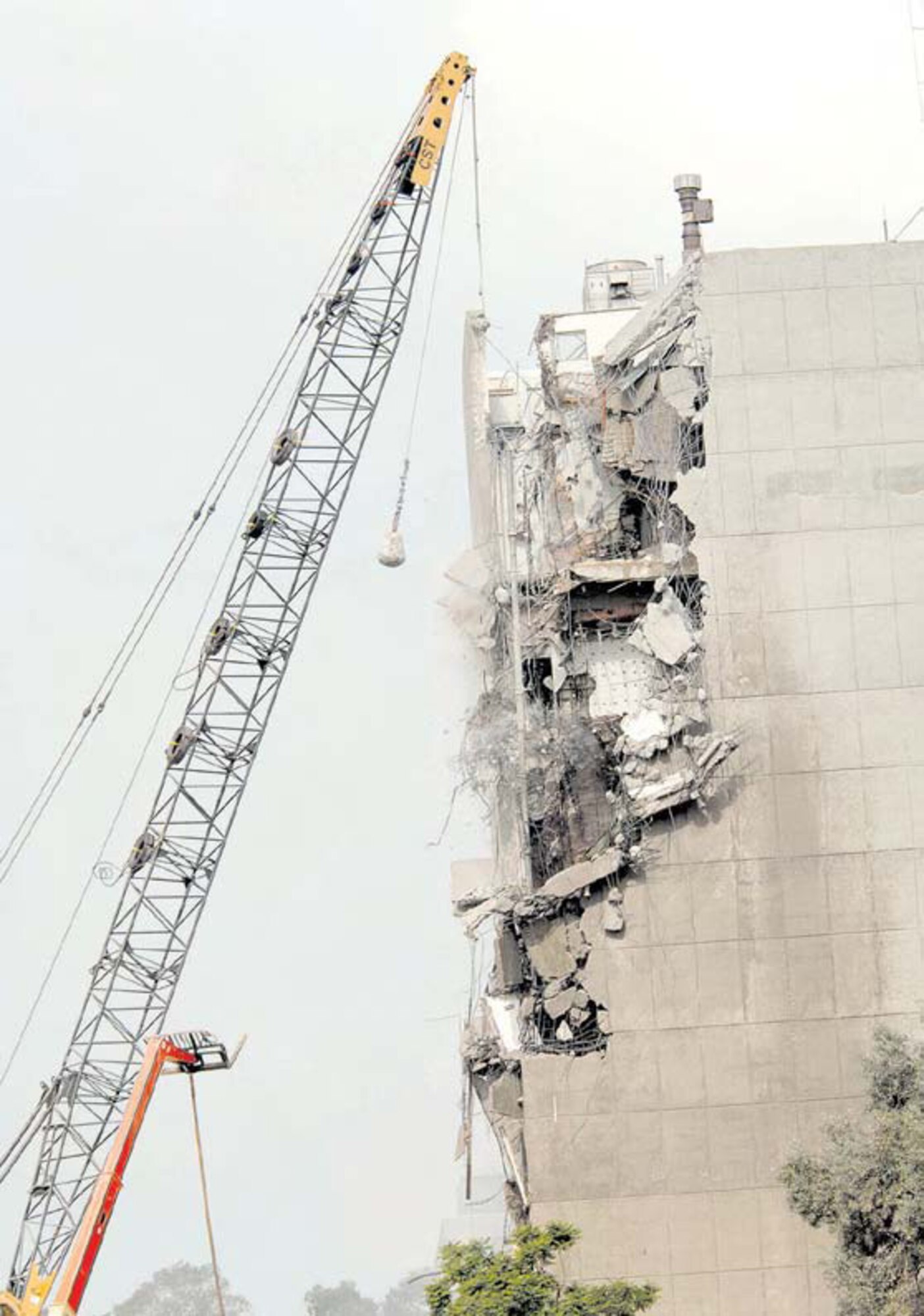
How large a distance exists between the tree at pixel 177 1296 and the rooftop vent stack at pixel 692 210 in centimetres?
13700

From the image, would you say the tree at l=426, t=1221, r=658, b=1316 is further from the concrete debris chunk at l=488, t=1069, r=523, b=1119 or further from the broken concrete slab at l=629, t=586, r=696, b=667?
the broken concrete slab at l=629, t=586, r=696, b=667

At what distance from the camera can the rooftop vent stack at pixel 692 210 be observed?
212 feet

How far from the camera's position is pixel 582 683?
203 ft

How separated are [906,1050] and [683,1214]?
23.7 feet

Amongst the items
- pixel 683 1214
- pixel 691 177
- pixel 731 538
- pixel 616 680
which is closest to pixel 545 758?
pixel 616 680

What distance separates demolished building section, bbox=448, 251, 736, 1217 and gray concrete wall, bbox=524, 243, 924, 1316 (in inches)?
32.3

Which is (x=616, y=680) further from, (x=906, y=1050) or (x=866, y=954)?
(x=906, y=1050)

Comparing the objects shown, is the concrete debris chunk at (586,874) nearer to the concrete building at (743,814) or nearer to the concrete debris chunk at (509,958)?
the concrete building at (743,814)

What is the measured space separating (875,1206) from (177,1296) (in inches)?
6038

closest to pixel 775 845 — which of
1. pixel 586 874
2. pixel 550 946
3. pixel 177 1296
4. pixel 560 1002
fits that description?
pixel 586 874

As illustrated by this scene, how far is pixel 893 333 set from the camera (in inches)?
2315

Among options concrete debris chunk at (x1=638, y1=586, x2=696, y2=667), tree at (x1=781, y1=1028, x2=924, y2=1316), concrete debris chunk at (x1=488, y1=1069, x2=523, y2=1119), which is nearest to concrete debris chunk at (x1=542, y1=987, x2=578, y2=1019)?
concrete debris chunk at (x1=488, y1=1069, x2=523, y2=1119)

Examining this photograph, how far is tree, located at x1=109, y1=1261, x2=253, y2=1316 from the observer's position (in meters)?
189

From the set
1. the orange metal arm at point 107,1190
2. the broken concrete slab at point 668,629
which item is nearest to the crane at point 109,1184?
the orange metal arm at point 107,1190
